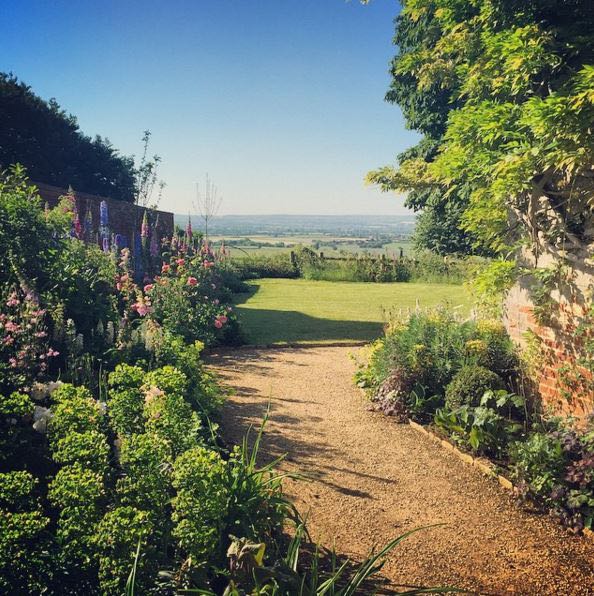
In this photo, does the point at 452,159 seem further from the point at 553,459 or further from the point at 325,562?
the point at 325,562

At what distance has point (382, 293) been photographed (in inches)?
710

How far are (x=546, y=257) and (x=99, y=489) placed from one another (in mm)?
4483

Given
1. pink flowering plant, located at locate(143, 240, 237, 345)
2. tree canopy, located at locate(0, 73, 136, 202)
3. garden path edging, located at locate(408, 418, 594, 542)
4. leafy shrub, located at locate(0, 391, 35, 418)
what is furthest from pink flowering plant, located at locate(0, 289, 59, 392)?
tree canopy, located at locate(0, 73, 136, 202)

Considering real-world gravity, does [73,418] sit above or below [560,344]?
below

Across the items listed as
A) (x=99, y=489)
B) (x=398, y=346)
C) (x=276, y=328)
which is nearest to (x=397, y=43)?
(x=276, y=328)

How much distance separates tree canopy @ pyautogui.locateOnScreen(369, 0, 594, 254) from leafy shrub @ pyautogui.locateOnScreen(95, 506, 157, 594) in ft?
13.2

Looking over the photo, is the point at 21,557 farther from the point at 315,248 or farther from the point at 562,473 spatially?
the point at 315,248

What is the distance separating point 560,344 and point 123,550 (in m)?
4.31

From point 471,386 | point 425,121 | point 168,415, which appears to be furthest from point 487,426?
point 425,121

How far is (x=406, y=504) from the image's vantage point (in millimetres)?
3998

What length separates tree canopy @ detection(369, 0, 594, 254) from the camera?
443 centimetres

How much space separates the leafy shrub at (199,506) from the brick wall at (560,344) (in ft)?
11.5

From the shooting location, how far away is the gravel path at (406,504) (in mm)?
3172

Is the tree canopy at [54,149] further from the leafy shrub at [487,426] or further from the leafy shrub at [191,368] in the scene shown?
the leafy shrub at [487,426]
